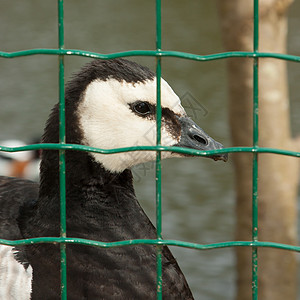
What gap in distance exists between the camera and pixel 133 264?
2.02 meters

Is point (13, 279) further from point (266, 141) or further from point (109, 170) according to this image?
point (266, 141)

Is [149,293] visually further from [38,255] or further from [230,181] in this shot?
[230,181]

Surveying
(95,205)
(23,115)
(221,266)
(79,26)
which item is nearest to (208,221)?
(221,266)

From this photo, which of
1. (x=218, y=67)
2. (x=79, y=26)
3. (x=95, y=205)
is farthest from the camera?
(x=79, y=26)

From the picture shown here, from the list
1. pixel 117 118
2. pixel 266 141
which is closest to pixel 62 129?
pixel 117 118

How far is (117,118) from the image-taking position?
82.4 inches

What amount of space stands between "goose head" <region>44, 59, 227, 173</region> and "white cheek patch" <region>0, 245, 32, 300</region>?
37cm

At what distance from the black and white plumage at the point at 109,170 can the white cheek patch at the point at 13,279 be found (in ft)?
0.12

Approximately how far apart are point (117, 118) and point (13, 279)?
21.2 inches

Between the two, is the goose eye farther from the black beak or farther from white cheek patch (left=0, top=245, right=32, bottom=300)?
white cheek patch (left=0, top=245, right=32, bottom=300)

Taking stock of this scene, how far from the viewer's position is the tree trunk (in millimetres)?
3100

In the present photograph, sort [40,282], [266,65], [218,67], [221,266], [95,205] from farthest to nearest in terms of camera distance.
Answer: [218,67] → [221,266] → [266,65] → [95,205] → [40,282]

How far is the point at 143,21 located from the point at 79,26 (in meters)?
0.96

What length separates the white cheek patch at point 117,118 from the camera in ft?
6.78
